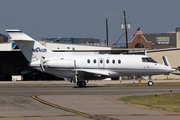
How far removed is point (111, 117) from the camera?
12.6m

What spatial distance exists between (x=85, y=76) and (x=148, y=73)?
7134 millimetres

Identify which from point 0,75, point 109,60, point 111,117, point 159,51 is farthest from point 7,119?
point 0,75

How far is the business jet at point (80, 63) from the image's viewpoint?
3134 cm

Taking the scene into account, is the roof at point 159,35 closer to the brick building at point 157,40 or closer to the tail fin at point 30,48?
the brick building at point 157,40

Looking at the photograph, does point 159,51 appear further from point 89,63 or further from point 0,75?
point 0,75

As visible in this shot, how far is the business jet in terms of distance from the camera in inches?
1234

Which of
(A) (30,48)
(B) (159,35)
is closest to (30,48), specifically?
(A) (30,48)

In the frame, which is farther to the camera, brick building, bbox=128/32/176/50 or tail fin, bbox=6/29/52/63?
brick building, bbox=128/32/176/50

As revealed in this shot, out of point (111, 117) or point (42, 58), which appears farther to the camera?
point (42, 58)

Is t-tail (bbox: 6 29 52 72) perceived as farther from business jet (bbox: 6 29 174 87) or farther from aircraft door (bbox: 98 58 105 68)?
aircraft door (bbox: 98 58 105 68)

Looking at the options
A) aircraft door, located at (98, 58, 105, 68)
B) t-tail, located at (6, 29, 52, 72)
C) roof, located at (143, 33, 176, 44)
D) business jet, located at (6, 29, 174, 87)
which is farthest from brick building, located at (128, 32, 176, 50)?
t-tail, located at (6, 29, 52, 72)

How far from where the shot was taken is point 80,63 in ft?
105

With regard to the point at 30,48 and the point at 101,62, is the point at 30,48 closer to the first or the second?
the point at 30,48

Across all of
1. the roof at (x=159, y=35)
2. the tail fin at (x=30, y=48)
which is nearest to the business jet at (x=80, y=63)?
the tail fin at (x=30, y=48)
